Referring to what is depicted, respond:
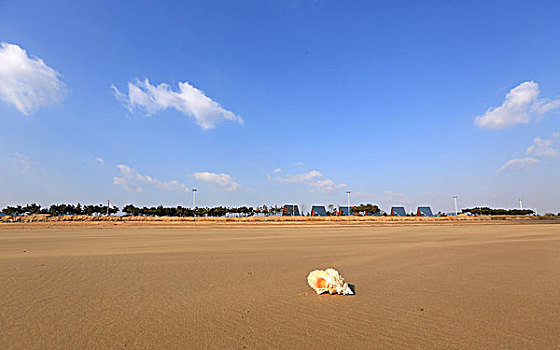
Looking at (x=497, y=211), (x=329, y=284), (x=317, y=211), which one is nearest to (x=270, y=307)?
(x=329, y=284)

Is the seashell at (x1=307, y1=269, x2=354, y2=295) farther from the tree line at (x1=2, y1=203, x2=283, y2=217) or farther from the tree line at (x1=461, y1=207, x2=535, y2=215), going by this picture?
the tree line at (x1=461, y1=207, x2=535, y2=215)

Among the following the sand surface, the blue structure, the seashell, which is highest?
the blue structure

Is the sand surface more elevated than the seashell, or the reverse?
the seashell

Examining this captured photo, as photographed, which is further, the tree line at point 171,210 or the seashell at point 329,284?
the tree line at point 171,210

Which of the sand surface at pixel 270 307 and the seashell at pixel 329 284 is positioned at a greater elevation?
the seashell at pixel 329 284

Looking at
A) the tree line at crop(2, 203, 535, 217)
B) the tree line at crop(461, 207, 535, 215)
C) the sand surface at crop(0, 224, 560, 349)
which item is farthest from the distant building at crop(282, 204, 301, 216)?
the sand surface at crop(0, 224, 560, 349)

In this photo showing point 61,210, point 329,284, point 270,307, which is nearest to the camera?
point 270,307

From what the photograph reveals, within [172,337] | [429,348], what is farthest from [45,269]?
[429,348]

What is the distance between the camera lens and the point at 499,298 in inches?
144

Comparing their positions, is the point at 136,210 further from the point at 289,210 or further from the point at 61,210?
the point at 289,210

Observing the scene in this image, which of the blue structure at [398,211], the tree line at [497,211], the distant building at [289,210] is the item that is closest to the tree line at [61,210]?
the distant building at [289,210]

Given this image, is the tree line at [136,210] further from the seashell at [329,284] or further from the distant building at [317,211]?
the seashell at [329,284]

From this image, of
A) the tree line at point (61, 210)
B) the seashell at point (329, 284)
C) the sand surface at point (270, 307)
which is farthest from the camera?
the tree line at point (61, 210)

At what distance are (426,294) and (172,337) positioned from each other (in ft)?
10.6
